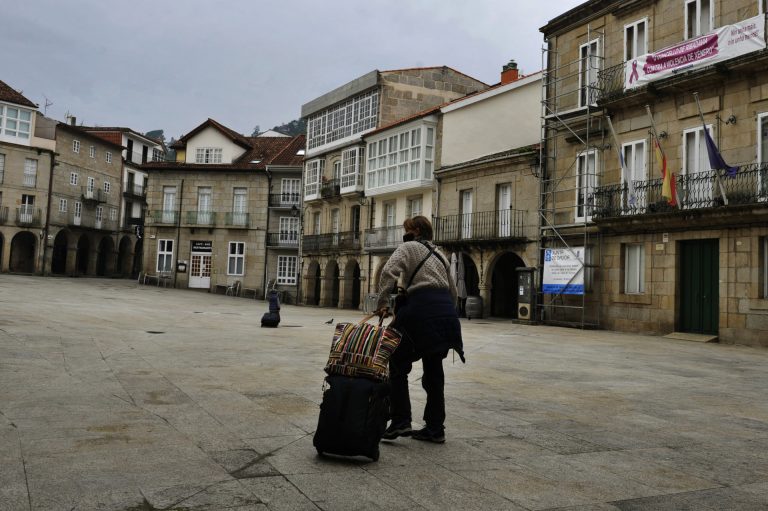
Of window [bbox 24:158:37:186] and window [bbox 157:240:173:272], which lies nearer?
window [bbox 157:240:173:272]

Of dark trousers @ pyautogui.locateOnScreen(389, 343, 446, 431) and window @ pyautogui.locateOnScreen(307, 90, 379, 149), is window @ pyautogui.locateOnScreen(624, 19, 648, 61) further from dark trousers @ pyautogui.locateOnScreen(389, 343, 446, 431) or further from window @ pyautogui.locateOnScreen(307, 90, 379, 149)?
dark trousers @ pyautogui.locateOnScreen(389, 343, 446, 431)

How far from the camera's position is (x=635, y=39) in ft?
66.8

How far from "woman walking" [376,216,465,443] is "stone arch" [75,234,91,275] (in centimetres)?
5393

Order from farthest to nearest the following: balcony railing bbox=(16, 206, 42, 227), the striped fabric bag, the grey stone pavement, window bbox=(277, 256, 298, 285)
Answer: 1. balcony railing bbox=(16, 206, 42, 227)
2. window bbox=(277, 256, 298, 285)
3. the striped fabric bag
4. the grey stone pavement

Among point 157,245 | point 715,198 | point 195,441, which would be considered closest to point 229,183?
point 157,245

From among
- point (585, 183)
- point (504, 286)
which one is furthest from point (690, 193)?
point (504, 286)

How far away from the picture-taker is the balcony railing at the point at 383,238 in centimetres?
3159

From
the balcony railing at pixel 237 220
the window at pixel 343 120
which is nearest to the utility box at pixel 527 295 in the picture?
the window at pixel 343 120

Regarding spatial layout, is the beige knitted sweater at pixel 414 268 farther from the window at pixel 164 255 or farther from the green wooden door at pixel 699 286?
the window at pixel 164 255

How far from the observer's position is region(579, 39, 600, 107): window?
2167cm

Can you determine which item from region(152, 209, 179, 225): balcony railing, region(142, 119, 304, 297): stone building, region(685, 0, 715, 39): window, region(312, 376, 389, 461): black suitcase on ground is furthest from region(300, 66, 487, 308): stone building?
region(312, 376, 389, 461): black suitcase on ground

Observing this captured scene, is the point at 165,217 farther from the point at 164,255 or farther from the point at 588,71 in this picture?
the point at 588,71

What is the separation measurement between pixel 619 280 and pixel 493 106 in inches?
386

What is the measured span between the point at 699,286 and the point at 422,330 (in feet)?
52.0
